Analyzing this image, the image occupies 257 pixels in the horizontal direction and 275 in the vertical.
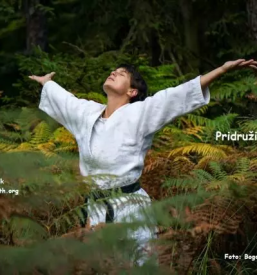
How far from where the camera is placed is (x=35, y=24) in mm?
10297

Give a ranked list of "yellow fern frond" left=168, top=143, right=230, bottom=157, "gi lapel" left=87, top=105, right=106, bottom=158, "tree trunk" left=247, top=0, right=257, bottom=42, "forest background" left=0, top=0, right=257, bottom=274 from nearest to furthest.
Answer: "forest background" left=0, top=0, right=257, bottom=274 < "gi lapel" left=87, top=105, right=106, bottom=158 < "yellow fern frond" left=168, top=143, right=230, bottom=157 < "tree trunk" left=247, top=0, right=257, bottom=42

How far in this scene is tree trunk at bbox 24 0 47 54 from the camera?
10125 mm

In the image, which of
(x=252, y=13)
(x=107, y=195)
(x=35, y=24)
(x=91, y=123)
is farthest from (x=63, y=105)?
(x=35, y=24)

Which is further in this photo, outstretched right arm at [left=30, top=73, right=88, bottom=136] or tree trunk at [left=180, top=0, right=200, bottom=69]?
tree trunk at [left=180, top=0, right=200, bottom=69]

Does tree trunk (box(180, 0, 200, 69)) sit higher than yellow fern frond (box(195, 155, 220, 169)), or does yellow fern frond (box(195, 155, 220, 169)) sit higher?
tree trunk (box(180, 0, 200, 69))

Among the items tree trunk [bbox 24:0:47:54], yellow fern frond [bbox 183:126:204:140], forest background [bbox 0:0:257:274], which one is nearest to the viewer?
→ forest background [bbox 0:0:257:274]

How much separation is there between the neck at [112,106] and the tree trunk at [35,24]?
5274mm

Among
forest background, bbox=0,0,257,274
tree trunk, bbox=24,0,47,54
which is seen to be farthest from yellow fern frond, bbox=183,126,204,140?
tree trunk, bbox=24,0,47,54

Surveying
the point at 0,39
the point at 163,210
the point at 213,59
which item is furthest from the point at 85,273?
the point at 0,39

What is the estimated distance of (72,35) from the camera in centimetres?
1227

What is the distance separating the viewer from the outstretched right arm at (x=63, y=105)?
4.86 metres

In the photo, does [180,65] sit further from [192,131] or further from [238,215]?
[238,215]

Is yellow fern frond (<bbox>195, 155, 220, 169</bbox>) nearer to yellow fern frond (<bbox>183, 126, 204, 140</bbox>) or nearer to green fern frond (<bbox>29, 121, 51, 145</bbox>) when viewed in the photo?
yellow fern frond (<bbox>183, 126, 204, 140</bbox>)

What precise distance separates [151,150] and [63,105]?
1646 millimetres
